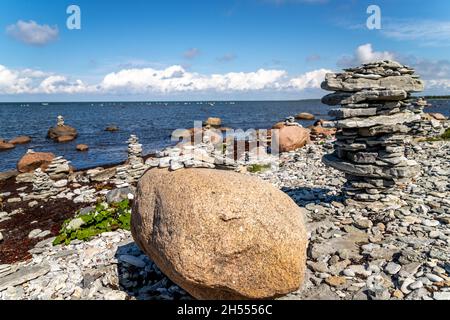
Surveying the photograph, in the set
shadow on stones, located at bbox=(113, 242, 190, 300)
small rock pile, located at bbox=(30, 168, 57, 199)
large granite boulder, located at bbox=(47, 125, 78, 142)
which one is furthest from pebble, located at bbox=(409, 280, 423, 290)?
large granite boulder, located at bbox=(47, 125, 78, 142)

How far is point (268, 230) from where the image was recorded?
500 centimetres

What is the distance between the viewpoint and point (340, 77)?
9.02 metres

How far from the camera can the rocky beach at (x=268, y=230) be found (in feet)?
16.5

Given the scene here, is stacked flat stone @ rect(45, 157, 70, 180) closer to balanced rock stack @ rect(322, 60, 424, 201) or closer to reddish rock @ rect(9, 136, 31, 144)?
balanced rock stack @ rect(322, 60, 424, 201)

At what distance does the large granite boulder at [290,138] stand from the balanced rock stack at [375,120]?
12748 millimetres

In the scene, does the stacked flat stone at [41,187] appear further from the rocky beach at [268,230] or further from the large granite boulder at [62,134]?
the large granite boulder at [62,134]

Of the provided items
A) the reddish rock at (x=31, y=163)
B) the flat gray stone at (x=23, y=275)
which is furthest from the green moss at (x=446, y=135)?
the reddish rock at (x=31, y=163)

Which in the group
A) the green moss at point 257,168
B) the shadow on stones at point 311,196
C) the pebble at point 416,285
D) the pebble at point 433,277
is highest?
the green moss at point 257,168

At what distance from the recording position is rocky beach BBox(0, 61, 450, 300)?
5020 millimetres

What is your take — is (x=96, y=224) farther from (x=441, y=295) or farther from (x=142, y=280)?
(x=441, y=295)

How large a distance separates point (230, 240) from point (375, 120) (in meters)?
6.03

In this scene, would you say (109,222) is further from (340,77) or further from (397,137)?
(397,137)

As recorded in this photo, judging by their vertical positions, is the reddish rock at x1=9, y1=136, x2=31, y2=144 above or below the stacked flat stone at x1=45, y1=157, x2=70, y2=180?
above

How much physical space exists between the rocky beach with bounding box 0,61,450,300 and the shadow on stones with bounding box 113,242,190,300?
3 cm
